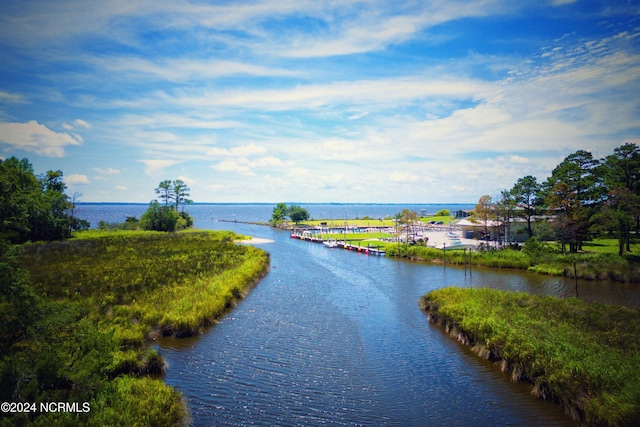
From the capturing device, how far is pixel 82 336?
16.2 meters

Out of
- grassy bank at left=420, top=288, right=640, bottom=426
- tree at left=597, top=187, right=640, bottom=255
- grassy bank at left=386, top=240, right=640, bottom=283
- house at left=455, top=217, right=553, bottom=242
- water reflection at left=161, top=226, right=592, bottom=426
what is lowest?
water reflection at left=161, top=226, right=592, bottom=426

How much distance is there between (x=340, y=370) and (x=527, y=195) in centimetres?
5053

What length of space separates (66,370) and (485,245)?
2249 inches

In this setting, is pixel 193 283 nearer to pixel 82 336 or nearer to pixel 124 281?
pixel 124 281

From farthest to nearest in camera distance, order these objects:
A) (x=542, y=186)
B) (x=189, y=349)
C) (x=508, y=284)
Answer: (x=542, y=186) → (x=508, y=284) → (x=189, y=349)

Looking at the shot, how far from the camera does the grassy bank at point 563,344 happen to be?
542 inches

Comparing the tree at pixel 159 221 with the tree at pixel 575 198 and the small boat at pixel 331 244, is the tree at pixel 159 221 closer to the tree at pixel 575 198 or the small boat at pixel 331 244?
the small boat at pixel 331 244

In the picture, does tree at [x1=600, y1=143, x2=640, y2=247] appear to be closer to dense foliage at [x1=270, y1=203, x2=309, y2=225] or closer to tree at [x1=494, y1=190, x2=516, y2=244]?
tree at [x1=494, y1=190, x2=516, y2=244]

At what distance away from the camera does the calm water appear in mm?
15203

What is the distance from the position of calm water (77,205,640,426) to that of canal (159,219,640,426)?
46mm

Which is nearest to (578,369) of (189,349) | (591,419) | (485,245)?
(591,419)

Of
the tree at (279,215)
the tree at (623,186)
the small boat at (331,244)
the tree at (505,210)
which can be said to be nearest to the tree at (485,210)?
the tree at (505,210)

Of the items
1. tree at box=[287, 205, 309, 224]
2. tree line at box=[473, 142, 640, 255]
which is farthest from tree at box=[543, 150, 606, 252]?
tree at box=[287, 205, 309, 224]

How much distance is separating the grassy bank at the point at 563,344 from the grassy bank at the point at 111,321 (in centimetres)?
1441
